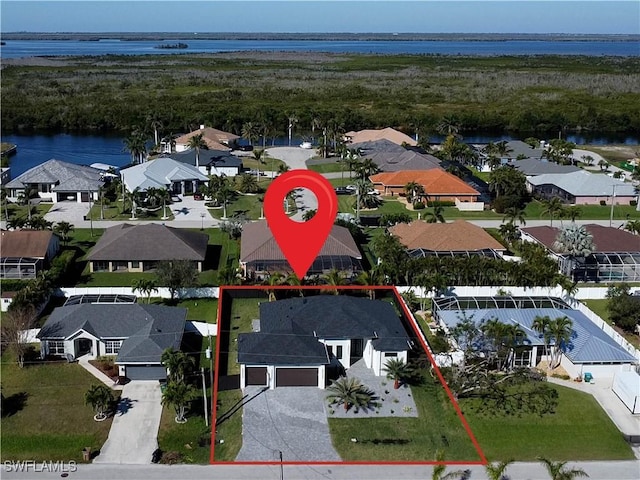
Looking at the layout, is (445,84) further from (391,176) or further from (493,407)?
(493,407)

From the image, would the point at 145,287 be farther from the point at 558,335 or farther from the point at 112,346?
the point at 558,335

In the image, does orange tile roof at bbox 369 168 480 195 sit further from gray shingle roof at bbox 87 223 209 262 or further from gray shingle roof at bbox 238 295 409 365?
gray shingle roof at bbox 238 295 409 365

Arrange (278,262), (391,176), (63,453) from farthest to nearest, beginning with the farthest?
1. (391,176)
2. (278,262)
3. (63,453)

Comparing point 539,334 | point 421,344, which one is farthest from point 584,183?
point 421,344

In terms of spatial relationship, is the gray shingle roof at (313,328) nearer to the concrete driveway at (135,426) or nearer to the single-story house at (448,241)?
the concrete driveway at (135,426)

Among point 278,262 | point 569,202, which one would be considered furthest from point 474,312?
point 569,202

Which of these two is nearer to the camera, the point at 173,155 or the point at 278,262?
the point at 278,262

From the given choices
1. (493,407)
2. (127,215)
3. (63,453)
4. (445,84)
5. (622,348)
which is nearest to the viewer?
(63,453)
